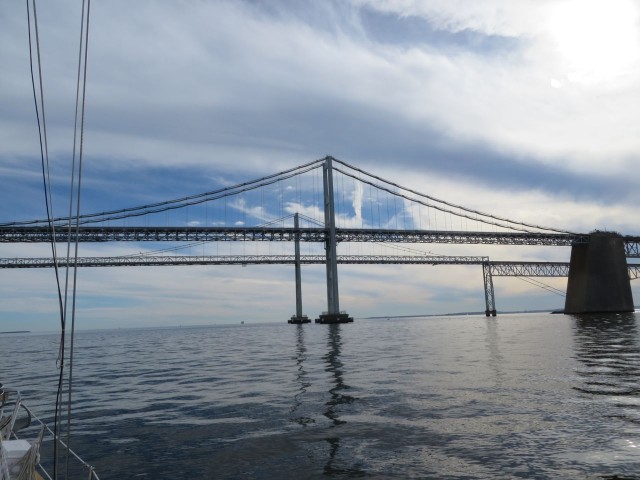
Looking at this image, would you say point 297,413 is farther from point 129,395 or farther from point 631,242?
point 631,242

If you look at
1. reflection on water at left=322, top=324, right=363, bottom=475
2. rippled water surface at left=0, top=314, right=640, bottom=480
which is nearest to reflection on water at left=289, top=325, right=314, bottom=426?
rippled water surface at left=0, top=314, right=640, bottom=480

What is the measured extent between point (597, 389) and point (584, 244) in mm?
69569

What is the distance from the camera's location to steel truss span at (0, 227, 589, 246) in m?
68.4

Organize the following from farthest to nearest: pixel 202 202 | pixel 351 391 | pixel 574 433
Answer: pixel 202 202 < pixel 351 391 < pixel 574 433

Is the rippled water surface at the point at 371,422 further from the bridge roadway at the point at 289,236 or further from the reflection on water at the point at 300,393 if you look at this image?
the bridge roadway at the point at 289,236

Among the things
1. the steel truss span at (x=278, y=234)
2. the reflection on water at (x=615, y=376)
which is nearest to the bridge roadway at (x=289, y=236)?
the steel truss span at (x=278, y=234)

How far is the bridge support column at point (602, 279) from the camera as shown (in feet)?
220

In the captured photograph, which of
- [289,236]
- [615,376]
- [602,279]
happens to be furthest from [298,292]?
[615,376]

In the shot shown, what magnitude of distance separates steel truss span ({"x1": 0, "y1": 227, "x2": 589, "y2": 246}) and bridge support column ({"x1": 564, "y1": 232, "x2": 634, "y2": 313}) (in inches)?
117

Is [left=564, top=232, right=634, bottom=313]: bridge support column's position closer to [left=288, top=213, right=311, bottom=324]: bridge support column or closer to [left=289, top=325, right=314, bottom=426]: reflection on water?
[left=288, top=213, right=311, bottom=324]: bridge support column

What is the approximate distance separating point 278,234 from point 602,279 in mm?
46236

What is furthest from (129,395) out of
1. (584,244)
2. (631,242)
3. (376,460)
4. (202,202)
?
(631,242)

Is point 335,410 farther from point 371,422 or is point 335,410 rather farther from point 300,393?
point 300,393

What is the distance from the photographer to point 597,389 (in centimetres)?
979
